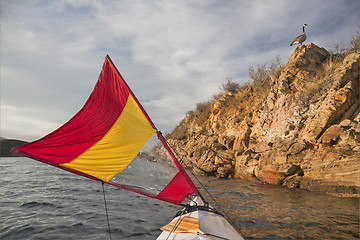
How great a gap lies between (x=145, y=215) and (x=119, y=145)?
3440 mm

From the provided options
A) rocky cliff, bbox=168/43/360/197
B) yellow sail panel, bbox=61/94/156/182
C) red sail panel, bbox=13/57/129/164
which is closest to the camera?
red sail panel, bbox=13/57/129/164

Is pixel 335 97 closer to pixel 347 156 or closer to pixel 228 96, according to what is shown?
pixel 347 156

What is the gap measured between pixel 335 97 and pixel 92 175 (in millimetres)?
10713

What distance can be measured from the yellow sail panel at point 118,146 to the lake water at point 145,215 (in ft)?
7.20

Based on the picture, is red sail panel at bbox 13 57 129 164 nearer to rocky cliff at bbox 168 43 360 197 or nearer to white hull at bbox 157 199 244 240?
white hull at bbox 157 199 244 240

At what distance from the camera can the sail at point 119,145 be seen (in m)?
2.78

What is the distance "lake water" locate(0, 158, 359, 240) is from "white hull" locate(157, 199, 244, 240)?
1294 mm

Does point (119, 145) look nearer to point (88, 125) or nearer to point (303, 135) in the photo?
point (88, 125)

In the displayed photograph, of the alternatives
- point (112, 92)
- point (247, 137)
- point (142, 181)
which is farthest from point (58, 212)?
point (247, 137)

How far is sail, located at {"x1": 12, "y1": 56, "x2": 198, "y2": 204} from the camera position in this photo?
2775 mm

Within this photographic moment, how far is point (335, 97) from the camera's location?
9.10 m

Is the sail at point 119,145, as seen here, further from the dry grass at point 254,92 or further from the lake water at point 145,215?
the dry grass at point 254,92

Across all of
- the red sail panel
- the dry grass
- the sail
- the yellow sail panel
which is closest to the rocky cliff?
the dry grass

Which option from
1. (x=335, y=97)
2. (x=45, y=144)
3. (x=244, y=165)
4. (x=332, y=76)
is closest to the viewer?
(x=45, y=144)
